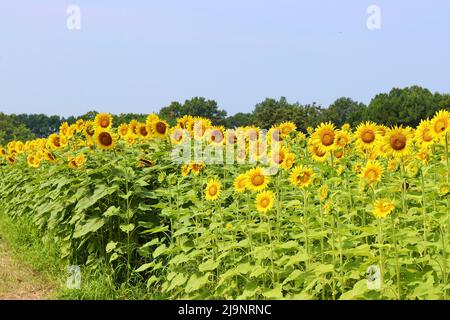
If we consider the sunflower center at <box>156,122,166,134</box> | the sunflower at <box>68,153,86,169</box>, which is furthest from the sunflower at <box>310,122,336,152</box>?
the sunflower at <box>68,153,86,169</box>

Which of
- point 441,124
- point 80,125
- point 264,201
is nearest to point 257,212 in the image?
point 264,201

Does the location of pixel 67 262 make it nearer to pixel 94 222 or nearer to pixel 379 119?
pixel 94 222

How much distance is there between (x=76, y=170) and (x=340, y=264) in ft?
12.2

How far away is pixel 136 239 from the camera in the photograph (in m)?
6.26

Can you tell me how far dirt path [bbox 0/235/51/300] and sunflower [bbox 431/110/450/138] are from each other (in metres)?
4.02

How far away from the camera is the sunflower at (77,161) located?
6746 millimetres

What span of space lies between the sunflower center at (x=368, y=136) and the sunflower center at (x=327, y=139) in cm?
44

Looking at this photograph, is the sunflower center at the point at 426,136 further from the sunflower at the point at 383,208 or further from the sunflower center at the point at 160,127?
the sunflower center at the point at 160,127

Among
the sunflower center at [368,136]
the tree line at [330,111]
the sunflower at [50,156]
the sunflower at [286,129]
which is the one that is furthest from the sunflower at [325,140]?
the tree line at [330,111]

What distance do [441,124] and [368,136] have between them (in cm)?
69

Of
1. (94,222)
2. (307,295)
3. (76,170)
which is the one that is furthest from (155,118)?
(307,295)

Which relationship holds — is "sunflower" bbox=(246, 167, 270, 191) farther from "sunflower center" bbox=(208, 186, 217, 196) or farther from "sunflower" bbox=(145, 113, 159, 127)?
"sunflower" bbox=(145, 113, 159, 127)

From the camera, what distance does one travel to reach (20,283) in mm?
7016

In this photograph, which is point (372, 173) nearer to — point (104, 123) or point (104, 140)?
point (104, 140)
